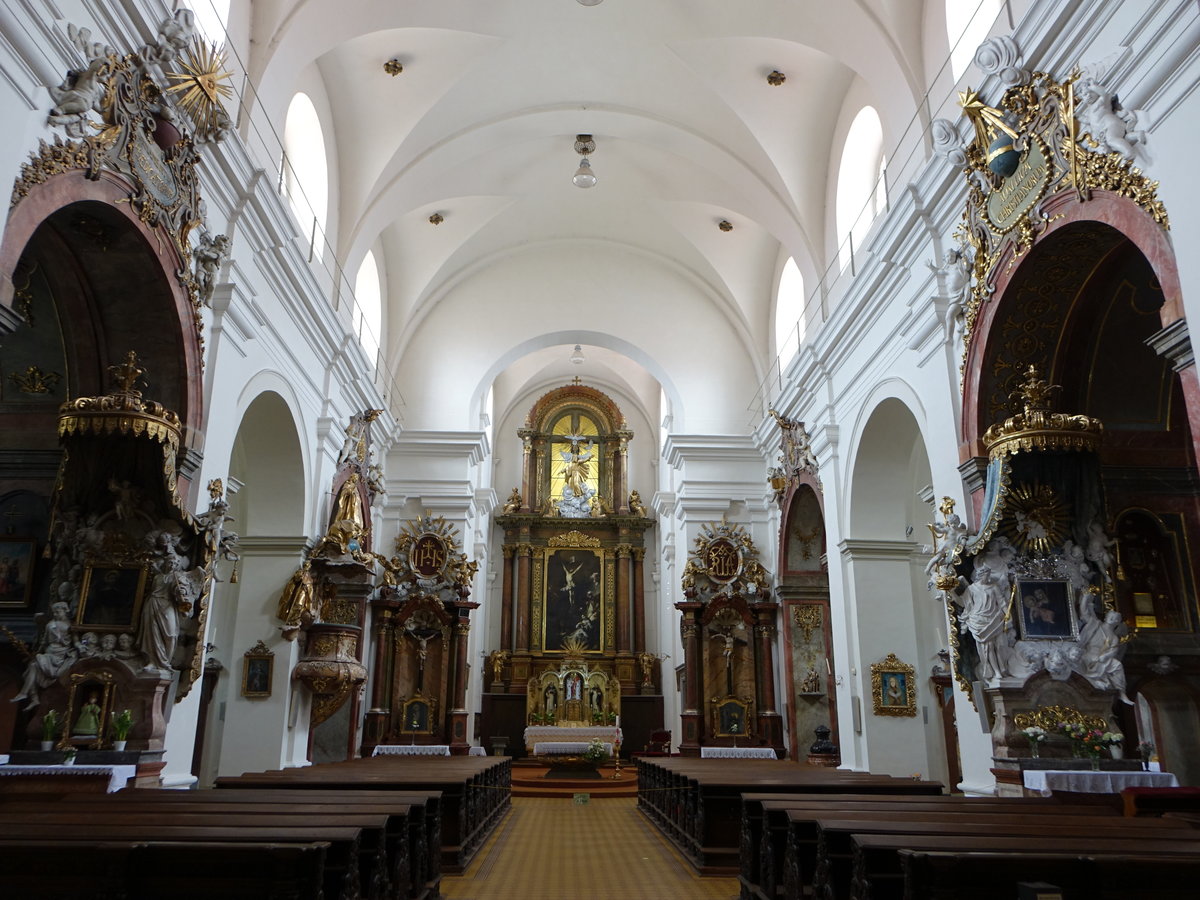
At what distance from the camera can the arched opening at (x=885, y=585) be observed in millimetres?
10664

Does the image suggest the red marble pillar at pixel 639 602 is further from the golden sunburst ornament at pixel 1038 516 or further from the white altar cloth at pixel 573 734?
the golden sunburst ornament at pixel 1038 516

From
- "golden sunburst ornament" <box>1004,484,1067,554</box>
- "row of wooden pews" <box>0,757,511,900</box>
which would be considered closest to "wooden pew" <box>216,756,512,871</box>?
"row of wooden pews" <box>0,757,511,900</box>

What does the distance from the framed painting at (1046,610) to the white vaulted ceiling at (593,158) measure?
5008 millimetres

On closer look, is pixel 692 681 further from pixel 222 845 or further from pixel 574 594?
pixel 222 845

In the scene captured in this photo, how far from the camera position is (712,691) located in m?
15.2

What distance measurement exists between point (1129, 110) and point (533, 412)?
19145mm

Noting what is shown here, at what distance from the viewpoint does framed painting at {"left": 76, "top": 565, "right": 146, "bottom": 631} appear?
6918 millimetres

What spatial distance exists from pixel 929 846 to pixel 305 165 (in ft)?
34.0

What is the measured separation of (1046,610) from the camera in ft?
22.4

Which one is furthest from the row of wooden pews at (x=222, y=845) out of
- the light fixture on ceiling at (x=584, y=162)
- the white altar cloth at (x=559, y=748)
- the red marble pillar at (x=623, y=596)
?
the red marble pillar at (x=623, y=596)

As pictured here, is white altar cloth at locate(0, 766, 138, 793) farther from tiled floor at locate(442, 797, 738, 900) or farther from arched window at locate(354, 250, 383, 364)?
arched window at locate(354, 250, 383, 364)

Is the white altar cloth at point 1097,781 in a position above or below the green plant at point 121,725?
below

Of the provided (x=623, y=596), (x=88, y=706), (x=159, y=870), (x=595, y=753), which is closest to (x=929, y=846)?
(x=159, y=870)

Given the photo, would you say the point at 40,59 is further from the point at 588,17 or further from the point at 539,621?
the point at 539,621
